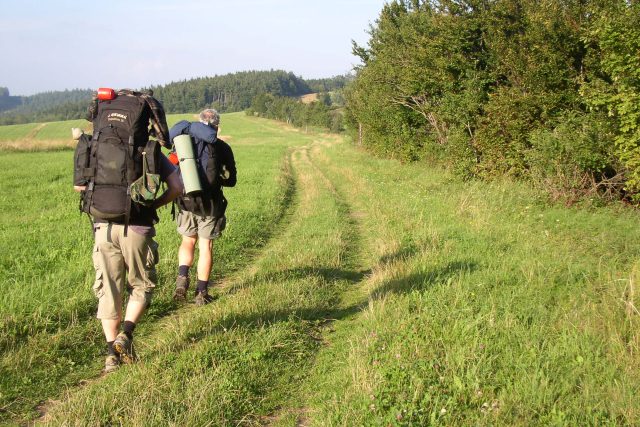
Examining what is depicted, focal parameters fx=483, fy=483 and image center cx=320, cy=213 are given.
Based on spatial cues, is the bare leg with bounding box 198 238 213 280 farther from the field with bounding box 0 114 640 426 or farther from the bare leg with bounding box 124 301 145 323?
the bare leg with bounding box 124 301 145 323

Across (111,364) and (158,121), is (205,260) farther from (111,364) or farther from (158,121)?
(158,121)

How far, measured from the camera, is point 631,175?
8.41 m

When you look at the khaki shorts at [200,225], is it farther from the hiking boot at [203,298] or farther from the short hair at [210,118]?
the short hair at [210,118]

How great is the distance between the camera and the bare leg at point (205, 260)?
18.6 feet

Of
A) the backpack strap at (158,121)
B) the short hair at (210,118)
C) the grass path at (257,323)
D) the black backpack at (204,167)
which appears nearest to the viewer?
the grass path at (257,323)

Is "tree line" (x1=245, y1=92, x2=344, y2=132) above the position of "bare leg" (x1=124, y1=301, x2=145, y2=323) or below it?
above

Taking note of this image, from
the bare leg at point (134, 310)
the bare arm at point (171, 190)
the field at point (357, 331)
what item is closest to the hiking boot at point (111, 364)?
the field at point (357, 331)

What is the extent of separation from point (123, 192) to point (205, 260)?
218 centimetres

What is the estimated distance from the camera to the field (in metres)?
3.26

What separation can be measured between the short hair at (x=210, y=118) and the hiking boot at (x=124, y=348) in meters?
2.62

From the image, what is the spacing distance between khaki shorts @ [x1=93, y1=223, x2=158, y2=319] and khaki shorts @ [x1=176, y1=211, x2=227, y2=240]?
5.82ft

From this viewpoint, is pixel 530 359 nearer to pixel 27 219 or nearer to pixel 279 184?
pixel 27 219

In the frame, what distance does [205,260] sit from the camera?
575 cm

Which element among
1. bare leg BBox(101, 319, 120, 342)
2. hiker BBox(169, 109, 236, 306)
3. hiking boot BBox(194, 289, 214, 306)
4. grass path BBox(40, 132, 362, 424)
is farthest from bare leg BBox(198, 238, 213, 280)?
bare leg BBox(101, 319, 120, 342)
